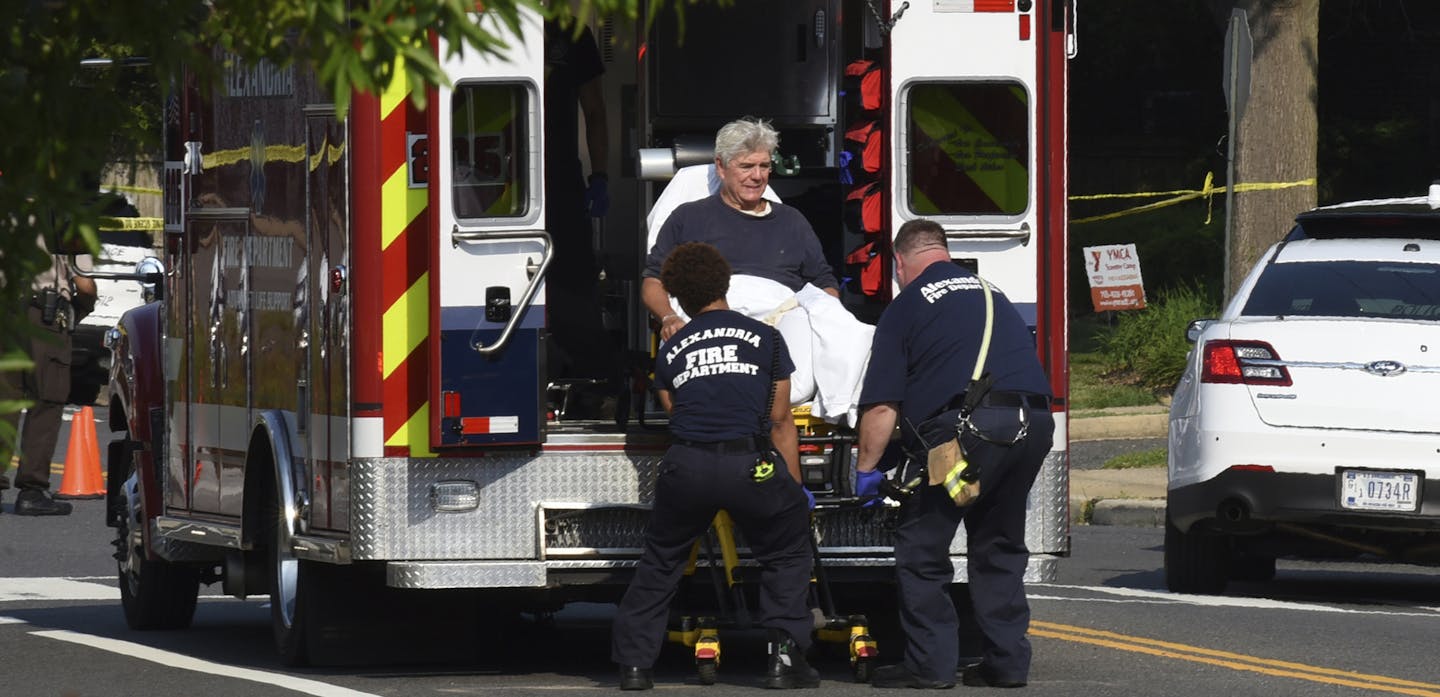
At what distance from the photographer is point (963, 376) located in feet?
29.3

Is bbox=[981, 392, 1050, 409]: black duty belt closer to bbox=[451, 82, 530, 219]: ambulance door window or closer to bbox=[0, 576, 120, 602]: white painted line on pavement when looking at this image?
bbox=[451, 82, 530, 219]: ambulance door window

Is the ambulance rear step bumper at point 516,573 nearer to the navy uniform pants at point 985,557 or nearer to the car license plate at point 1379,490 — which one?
the navy uniform pants at point 985,557

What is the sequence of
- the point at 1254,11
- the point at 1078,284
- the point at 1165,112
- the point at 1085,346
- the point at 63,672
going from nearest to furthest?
the point at 63,672, the point at 1254,11, the point at 1085,346, the point at 1078,284, the point at 1165,112

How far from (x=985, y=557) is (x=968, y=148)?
152 centimetres

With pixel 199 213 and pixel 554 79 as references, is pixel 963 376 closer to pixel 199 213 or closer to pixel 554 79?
pixel 554 79

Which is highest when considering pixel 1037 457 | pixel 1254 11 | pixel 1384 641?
pixel 1254 11

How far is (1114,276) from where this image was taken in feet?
66.1

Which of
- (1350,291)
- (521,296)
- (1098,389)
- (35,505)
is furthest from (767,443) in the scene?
(1098,389)

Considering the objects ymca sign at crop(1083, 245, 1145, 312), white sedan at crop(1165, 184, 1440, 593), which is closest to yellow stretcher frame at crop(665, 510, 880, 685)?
white sedan at crop(1165, 184, 1440, 593)

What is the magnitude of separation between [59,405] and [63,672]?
7.37 meters

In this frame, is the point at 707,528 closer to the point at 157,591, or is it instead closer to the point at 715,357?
the point at 715,357

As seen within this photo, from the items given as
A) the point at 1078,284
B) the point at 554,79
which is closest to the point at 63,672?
the point at 554,79

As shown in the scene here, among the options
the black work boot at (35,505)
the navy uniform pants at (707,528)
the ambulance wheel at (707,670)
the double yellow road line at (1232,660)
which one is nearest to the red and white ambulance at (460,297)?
the navy uniform pants at (707,528)

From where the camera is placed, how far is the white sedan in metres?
11.3
